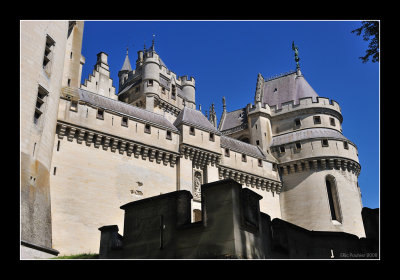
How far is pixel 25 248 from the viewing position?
518 inches

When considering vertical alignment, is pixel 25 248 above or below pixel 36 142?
below

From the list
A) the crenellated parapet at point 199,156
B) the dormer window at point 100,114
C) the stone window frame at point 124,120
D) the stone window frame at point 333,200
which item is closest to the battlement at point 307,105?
the stone window frame at point 333,200

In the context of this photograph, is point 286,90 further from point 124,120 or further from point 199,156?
point 124,120

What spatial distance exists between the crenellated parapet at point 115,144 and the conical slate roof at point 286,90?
15.9 metres

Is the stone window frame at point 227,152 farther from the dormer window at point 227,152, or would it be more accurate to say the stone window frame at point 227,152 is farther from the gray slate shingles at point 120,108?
the gray slate shingles at point 120,108

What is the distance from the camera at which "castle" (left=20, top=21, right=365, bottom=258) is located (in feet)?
53.6

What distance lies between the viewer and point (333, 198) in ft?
96.6

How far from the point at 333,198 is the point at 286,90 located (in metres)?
12.2

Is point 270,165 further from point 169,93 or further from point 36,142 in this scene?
point 36,142

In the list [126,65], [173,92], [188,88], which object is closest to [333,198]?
A: [173,92]

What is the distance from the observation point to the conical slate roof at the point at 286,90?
36375 millimetres
